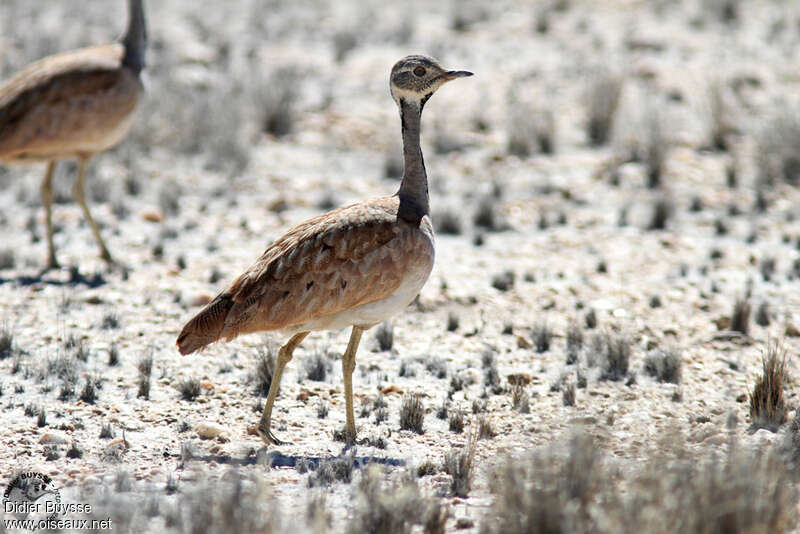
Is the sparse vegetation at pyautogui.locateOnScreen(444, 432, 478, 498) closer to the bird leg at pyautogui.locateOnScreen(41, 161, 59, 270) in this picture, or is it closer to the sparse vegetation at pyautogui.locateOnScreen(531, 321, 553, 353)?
the sparse vegetation at pyautogui.locateOnScreen(531, 321, 553, 353)

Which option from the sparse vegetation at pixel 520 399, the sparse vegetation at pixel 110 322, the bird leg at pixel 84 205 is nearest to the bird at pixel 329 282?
the sparse vegetation at pixel 520 399

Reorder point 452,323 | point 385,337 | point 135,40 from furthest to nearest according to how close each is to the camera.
→ point 135,40 < point 452,323 < point 385,337

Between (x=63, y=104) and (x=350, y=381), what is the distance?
16.0ft

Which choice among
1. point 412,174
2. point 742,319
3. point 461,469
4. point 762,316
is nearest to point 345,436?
point 461,469

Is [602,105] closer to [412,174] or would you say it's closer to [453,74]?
[453,74]

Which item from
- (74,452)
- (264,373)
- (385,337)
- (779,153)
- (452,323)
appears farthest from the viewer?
(779,153)

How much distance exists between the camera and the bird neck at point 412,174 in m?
6.22

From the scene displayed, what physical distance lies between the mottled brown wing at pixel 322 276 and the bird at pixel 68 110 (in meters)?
4.14

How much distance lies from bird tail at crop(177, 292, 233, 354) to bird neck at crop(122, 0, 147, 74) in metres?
4.90

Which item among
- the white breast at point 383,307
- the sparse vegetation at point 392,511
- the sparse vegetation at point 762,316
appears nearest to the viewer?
the sparse vegetation at point 392,511

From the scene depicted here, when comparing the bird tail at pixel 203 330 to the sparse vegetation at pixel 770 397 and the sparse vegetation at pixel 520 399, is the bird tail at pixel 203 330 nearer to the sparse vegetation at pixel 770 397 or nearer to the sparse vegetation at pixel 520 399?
the sparse vegetation at pixel 520 399

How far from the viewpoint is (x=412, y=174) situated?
640 centimetres

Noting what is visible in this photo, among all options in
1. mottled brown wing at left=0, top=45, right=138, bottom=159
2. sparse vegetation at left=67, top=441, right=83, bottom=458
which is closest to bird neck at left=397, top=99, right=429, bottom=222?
sparse vegetation at left=67, top=441, right=83, bottom=458

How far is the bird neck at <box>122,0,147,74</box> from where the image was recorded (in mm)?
9984
